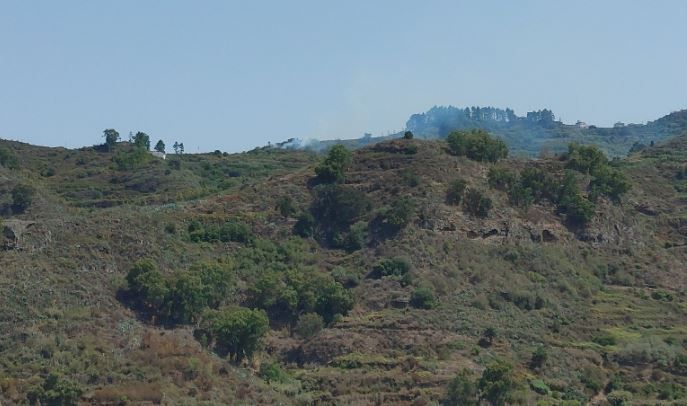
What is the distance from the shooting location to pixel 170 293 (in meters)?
64.4

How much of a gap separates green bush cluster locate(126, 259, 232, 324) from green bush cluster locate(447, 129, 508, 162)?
2886cm

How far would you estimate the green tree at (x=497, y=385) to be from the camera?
56.3 meters

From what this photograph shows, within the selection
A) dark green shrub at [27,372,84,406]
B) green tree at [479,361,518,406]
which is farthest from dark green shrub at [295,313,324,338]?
dark green shrub at [27,372,84,406]

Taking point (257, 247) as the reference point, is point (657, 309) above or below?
below

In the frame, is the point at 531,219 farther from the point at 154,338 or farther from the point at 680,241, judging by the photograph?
the point at 154,338

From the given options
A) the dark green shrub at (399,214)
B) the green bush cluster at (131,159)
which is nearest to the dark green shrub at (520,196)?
the dark green shrub at (399,214)

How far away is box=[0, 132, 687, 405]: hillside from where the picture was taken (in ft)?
190

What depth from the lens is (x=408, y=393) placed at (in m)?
58.3

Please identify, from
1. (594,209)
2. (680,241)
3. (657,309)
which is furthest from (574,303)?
(680,241)

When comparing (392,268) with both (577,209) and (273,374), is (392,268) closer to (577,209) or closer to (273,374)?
(273,374)

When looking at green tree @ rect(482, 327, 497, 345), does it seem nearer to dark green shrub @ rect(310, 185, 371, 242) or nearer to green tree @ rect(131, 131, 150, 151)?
dark green shrub @ rect(310, 185, 371, 242)

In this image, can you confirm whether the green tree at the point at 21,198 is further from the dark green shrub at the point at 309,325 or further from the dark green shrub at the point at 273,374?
the dark green shrub at the point at 273,374

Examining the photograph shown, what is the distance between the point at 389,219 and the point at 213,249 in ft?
38.8

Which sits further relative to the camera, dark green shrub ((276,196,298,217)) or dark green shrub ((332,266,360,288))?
dark green shrub ((276,196,298,217))
